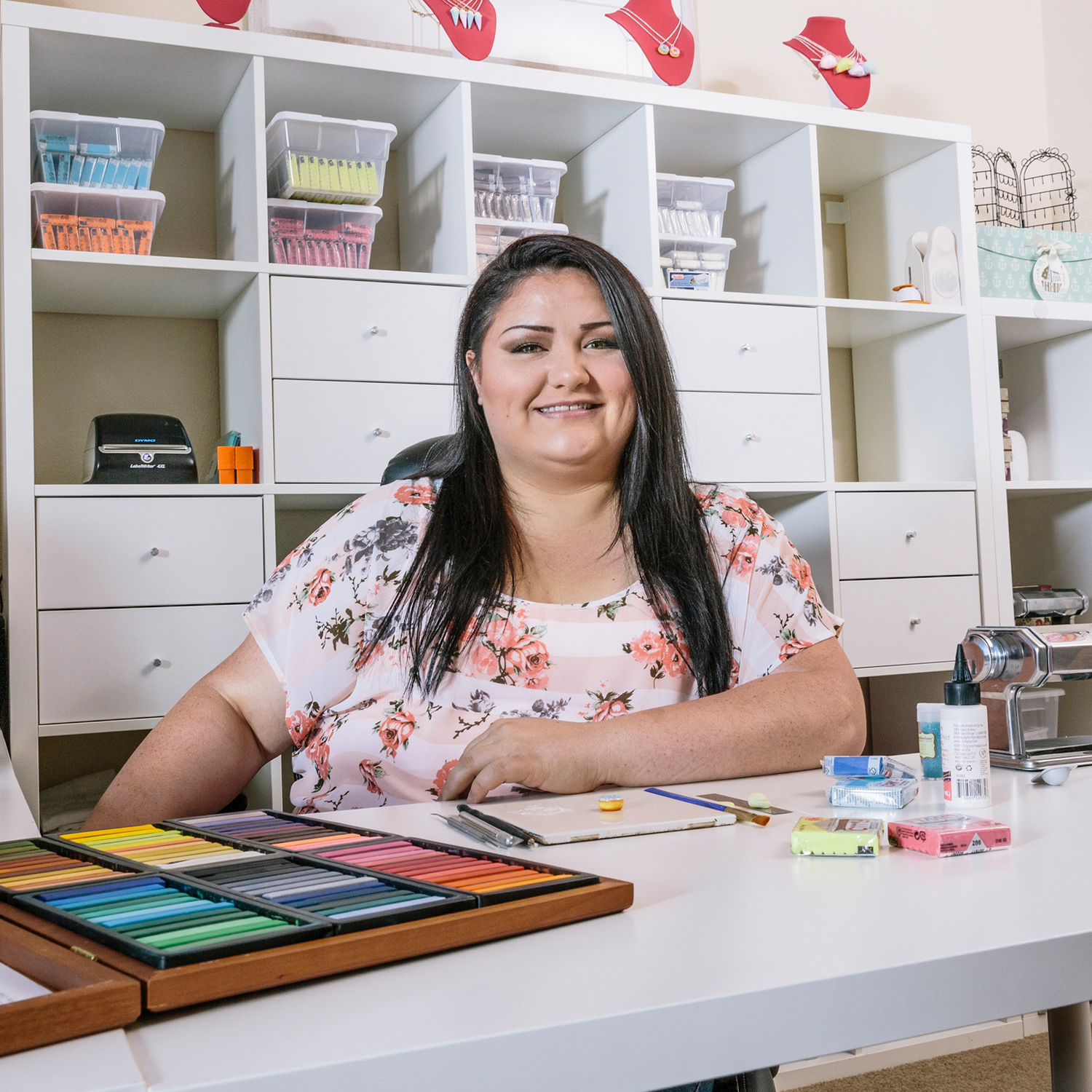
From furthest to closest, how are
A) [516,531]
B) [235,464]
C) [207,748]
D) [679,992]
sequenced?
→ [235,464], [516,531], [207,748], [679,992]

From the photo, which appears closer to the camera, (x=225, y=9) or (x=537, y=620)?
(x=537, y=620)

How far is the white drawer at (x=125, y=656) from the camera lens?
191 cm

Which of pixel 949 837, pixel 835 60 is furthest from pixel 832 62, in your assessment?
pixel 949 837

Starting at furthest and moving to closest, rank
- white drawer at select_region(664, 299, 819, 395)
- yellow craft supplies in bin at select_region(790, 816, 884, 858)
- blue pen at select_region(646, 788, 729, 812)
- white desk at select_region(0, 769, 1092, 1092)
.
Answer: white drawer at select_region(664, 299, 819, 395) → blue pen at select_region(646, 788, 729, 812) → yellow craft supplies in bin at select_region(790, 816, 884, 858) → white desk at select_region(0, 769, 1092, 1092)

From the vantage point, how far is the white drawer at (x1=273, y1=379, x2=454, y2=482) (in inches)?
82.3

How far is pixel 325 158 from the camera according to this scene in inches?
85.3

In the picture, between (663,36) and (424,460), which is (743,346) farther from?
(424,460)

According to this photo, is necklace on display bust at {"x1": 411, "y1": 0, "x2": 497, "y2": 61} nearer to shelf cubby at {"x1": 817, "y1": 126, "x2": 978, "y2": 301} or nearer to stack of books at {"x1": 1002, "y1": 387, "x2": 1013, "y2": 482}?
shelf cubby at {"x1": 817, "y1": 126, "x2": 978, "y2": 301}

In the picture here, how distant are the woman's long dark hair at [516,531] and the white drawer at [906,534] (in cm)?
106

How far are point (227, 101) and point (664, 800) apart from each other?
1.87 metres

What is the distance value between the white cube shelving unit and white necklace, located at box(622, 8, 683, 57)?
125mm

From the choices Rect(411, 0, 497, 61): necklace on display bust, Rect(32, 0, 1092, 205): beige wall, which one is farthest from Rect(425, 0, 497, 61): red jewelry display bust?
Rect(32, 0, 1092, 205): beige wall

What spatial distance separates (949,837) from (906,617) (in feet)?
6.07

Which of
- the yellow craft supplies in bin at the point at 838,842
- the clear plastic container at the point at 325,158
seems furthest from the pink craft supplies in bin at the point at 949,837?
the clear plastic container at the point at 325,158
